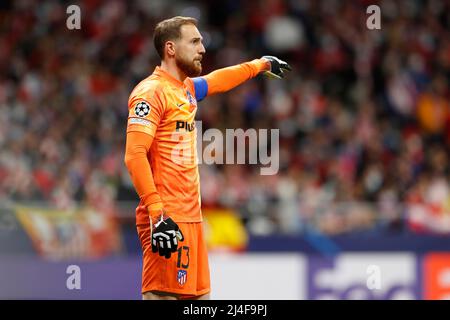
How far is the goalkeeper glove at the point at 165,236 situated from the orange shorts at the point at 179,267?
1.03 ft

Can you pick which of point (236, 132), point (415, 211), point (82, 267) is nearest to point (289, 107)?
point (236, 132)

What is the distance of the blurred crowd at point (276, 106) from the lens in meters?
12.7

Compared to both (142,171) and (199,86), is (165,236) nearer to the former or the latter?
(142,171)

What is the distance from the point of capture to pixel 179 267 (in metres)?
6.11

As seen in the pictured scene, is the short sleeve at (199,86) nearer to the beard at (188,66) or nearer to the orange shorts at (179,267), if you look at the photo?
the beard at (188,66)

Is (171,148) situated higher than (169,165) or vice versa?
(171,148)

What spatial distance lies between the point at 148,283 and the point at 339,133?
31.1ft

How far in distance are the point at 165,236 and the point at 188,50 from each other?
1280 millimetres

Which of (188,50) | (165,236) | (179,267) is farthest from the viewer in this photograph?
(188,50)

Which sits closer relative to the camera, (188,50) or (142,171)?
(142,171)

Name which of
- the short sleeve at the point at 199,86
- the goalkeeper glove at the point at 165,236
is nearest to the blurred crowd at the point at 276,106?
the short sleeve at the point at 199,86

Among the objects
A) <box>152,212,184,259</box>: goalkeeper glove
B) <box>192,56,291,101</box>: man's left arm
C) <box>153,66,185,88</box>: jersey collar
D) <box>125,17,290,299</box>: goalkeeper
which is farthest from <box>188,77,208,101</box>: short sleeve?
<box>152,212,184,259</box>: goalkeeper glove

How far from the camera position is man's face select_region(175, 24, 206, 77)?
247 inches

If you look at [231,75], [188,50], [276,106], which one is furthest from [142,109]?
[276,106]
